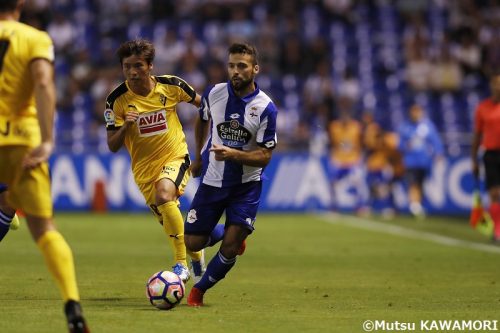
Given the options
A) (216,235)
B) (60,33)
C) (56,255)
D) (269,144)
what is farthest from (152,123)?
(60,33)

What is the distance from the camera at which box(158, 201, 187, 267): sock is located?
10.6 meters

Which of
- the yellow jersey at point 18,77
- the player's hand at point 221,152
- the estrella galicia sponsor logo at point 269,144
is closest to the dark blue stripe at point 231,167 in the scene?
the estrella galicia sponsor logo at point 269,144

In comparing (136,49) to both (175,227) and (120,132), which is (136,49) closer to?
(120,132)

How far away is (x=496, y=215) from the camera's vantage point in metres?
17.4

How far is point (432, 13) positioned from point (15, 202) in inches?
962

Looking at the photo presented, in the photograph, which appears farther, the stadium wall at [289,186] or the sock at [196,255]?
the stadium wall at [289,186]

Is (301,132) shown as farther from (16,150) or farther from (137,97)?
(16,150)

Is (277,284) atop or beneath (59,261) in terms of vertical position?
beneath

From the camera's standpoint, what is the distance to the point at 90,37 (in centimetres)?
2845

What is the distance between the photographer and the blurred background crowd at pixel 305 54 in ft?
86.8

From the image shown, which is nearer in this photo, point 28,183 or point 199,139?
point 28,183

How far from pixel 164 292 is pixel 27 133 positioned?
2.42 meters

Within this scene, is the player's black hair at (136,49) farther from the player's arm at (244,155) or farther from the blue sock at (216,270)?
the blue sock at (216,270)

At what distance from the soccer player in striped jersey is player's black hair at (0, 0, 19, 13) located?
8.73ft
